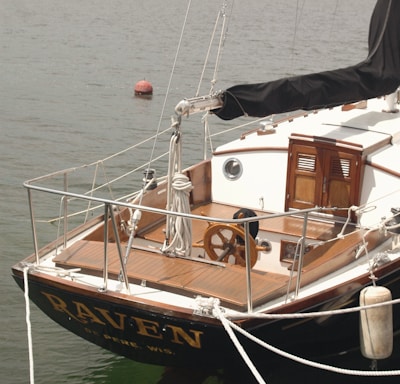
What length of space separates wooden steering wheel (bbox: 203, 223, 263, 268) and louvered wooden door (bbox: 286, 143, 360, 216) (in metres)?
1.73

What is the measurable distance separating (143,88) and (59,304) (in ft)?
57.7

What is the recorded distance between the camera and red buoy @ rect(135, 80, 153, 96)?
26078 mm

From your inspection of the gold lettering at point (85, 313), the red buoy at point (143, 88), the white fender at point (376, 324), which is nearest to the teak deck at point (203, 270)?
the gold lettering at point (85, 313)

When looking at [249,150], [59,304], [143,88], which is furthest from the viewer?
[143,88]

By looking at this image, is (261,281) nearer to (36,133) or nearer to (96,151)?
(96,151)

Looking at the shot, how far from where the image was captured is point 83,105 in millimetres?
24625

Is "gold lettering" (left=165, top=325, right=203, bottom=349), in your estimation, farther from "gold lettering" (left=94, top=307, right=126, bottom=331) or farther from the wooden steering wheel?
the wooden steering wheel

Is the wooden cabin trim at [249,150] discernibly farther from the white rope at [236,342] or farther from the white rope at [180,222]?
the white rope at [236,342]

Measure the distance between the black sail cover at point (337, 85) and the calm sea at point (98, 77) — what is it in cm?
305

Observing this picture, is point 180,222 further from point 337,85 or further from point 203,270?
point 337,85

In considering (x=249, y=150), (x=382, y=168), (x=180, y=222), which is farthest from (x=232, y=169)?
(x=180, y=222)

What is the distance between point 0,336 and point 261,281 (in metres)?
4.27

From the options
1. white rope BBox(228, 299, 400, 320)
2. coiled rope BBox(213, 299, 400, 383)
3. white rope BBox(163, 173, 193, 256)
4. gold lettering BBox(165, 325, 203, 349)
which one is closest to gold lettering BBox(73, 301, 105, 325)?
gold lettering BBox(165, 325, 203, 349)

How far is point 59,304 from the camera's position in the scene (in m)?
9.07
